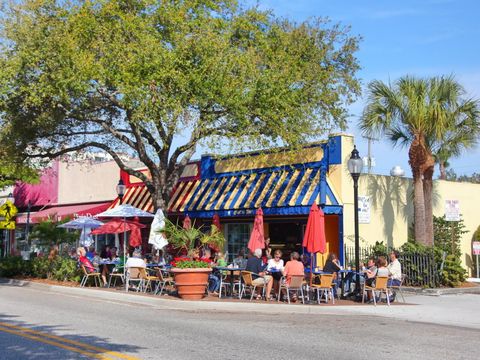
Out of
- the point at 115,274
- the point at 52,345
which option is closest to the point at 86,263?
the point at 115,274

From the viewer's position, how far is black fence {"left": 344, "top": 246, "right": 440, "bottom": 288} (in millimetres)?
20422

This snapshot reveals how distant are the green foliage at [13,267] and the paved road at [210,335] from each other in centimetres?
978

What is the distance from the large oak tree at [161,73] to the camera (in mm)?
18234

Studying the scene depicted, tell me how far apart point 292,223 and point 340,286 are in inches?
196

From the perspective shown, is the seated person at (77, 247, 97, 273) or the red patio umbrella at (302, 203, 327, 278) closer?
the red patio umbrella at (302, 203, 327, 278)

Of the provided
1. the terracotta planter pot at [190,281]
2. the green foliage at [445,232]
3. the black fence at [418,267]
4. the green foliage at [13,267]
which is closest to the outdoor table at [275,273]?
the terracotta planter pot at [190,281]

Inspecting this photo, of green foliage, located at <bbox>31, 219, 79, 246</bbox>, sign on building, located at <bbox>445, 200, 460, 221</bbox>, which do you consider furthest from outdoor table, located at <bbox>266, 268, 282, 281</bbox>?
green foliage, located at <bbox>31, 219, 79, 246</bbox>

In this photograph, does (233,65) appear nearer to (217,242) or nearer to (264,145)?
(264,145)

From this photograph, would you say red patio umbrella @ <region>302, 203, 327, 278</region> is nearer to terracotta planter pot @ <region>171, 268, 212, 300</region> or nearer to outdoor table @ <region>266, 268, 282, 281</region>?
outdoor table @ <region>266, 268, 282, 281</region>

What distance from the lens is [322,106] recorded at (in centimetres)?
2227

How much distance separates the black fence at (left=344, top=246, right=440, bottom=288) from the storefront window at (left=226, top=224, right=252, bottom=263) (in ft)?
16.7

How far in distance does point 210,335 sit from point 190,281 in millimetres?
5853

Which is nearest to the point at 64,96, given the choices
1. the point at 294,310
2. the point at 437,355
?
the point at 294,310

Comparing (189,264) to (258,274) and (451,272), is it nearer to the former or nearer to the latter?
(258,274)
